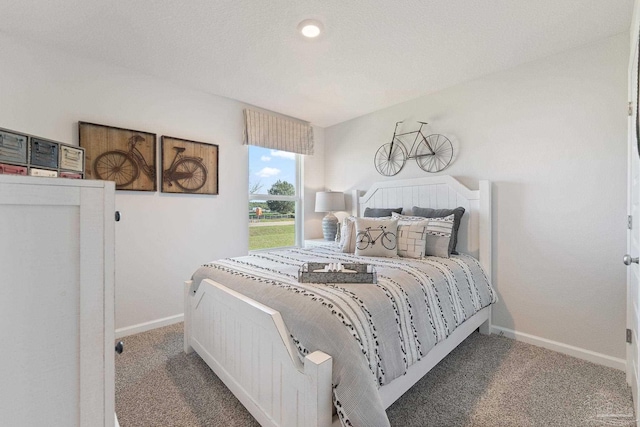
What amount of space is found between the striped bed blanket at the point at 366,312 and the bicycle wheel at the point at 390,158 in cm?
143

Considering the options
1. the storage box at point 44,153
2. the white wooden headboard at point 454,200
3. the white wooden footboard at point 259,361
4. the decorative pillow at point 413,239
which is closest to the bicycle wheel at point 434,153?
the white wooden headboard at point 454,200

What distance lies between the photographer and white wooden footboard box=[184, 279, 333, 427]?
1099 mm

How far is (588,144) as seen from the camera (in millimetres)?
2096

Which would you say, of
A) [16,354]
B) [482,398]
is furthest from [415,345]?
[16,354]

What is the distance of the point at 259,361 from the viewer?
140 centimetres

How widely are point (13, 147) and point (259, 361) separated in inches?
48.5

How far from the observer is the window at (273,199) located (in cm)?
349

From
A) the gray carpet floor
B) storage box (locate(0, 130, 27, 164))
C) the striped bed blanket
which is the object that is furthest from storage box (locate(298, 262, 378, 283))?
storage box (locate(0, 130, 27, 164))

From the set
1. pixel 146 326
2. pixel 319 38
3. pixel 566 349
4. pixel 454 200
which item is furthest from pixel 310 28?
pixel 566 349

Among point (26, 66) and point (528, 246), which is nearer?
point (26, 66)

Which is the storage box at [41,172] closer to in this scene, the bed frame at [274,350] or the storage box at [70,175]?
the storage box at [70,175]

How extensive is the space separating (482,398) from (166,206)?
2.90 meters

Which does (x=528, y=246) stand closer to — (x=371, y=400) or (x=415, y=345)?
(x=415, y=345)

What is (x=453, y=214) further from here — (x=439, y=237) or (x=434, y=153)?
(x=434, y=153)
